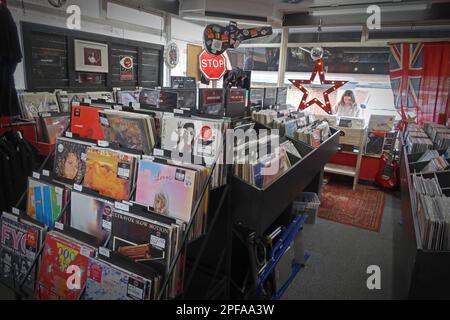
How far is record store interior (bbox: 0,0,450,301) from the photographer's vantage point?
5.26 ft

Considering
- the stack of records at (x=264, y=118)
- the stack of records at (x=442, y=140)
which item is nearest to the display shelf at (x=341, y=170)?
the stack of records at (x=442, y=140)

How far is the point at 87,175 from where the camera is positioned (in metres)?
1.84

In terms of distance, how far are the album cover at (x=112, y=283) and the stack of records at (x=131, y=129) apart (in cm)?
68

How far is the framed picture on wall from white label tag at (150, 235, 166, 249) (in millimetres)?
3857

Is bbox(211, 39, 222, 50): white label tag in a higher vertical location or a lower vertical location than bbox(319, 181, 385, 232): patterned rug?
higher

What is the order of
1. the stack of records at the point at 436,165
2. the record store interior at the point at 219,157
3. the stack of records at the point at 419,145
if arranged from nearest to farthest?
the record store interior at the point at 219,157
the stack of records at the point at 436,165
the stack of records at the point at 419,145

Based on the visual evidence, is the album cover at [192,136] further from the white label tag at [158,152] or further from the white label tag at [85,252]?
the white label tag at [85,252]

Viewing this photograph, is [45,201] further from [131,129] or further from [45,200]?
[131,129]

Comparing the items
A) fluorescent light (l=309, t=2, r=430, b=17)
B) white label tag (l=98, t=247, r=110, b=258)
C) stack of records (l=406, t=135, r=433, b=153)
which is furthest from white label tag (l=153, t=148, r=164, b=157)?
fluorescent light (l=309, t=2, r=430, b=17)

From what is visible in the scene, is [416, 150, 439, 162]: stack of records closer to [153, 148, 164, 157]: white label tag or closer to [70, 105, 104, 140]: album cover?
[153, 148, 164, 157]: white label tag

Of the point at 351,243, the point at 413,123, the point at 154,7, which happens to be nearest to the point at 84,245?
the point at 351,243

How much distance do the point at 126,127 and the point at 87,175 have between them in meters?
0.37

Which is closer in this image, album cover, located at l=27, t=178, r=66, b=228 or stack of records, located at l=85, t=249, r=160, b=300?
stack of records, located at l=85, t=249, r=160, b=300

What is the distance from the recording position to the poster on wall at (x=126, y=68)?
17.2ft
